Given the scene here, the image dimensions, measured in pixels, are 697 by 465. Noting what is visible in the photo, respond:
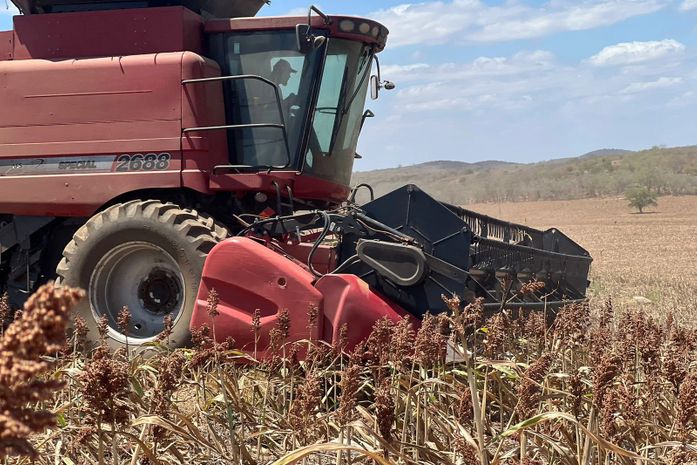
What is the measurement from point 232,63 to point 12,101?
1664 mm

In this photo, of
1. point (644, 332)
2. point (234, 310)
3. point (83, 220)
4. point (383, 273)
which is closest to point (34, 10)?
point (83, 220)

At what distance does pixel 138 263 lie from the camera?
16.9 ft

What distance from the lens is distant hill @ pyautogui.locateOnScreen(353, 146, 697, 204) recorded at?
5041 centimetres

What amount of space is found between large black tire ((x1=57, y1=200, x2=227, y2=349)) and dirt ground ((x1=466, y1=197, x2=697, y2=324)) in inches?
158

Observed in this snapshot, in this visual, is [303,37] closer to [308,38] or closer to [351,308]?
[308,38]

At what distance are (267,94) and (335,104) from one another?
1.64 feet

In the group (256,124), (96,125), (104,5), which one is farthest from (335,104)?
(104,5)

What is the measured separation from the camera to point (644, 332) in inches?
117

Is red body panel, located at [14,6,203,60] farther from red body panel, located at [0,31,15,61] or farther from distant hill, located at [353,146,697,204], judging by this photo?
distant hill, located at [353,146,697,204]

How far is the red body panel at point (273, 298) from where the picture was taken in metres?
3.92

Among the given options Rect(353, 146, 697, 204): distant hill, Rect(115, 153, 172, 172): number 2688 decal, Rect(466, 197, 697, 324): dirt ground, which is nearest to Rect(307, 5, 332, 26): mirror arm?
Rect(115, 153, 172, 172): number 2688 decal

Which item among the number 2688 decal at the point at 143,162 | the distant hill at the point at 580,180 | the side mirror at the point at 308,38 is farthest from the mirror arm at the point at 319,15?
the distant hill at the point at 580,180

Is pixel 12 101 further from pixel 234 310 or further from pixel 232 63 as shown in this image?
pixel 234 310

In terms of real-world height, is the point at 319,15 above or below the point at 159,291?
above
